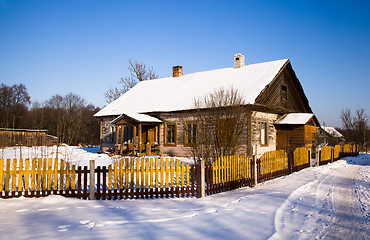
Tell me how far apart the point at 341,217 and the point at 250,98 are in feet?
40.2

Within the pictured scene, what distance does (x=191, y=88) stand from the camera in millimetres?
23312

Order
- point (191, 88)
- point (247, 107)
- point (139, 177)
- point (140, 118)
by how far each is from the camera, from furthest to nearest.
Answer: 1. point (191, 88)
2. point (140, 118)
3. point (247, 107)
4. point (139, 177)

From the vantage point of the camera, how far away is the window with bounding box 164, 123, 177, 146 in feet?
69.5

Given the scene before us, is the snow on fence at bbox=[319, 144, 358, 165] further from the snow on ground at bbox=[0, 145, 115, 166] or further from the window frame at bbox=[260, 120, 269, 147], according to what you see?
the snow on ground at bbox=[0, 145, 115, 166]

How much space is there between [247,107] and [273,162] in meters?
5.97

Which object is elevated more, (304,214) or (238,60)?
(238,60)

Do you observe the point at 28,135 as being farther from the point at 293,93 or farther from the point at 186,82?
the point at 293,93

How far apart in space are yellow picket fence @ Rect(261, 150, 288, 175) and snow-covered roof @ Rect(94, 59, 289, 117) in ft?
17.4

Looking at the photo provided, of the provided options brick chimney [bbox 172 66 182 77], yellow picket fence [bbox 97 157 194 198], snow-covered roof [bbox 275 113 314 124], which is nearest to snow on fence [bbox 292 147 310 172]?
snow-covered roof [bbox 275 113 314 124]

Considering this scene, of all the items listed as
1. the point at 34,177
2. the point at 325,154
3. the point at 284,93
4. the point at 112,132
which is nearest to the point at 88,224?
the point at 34,177

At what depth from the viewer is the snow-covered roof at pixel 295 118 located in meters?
19.9

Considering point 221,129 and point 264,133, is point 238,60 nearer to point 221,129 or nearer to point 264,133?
point 264,133

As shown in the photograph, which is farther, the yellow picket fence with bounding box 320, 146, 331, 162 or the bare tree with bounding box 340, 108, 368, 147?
the bare tree with bounding box 340, 108, 368, 147

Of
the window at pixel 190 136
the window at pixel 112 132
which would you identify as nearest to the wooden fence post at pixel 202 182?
the window at pixel 190 136
